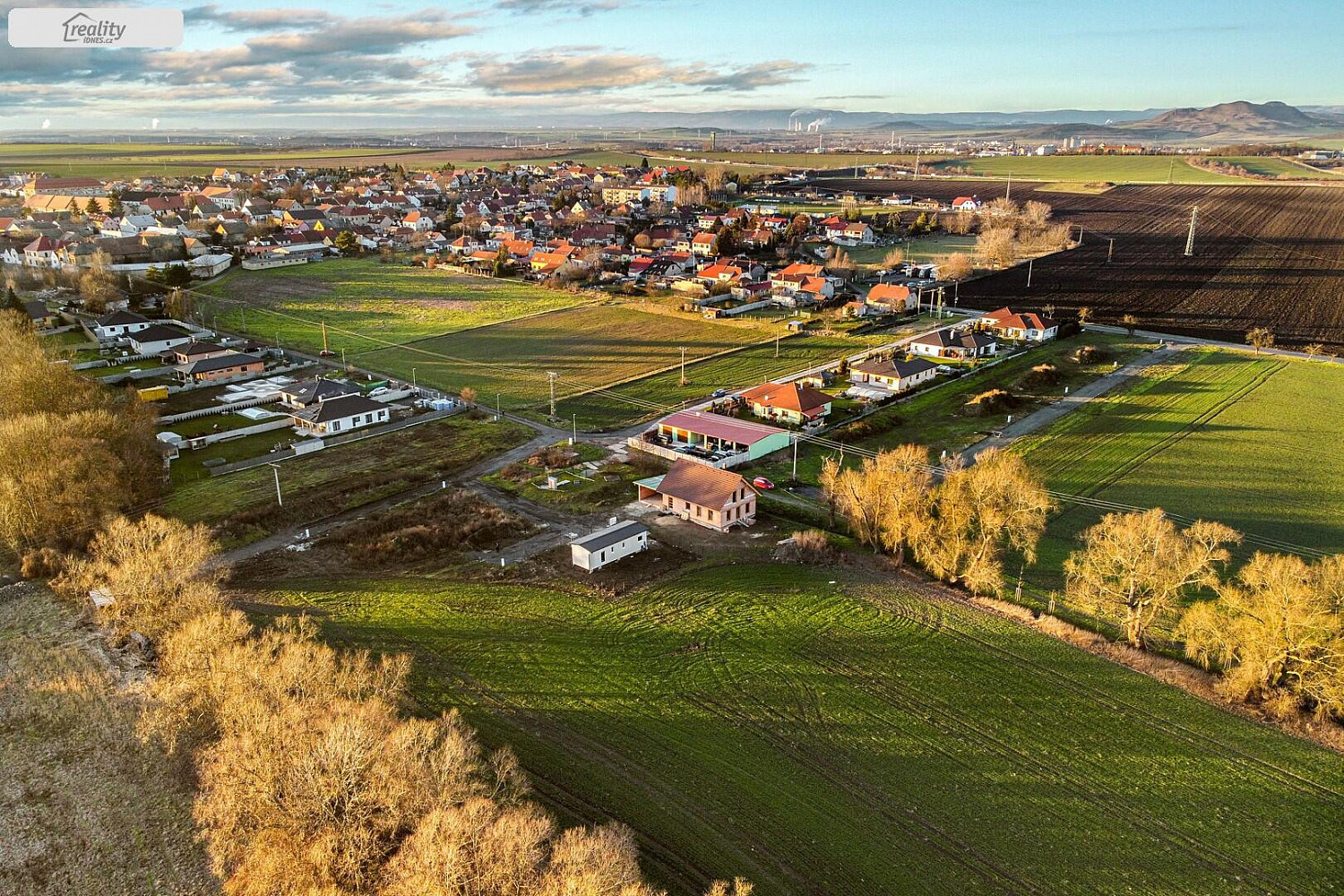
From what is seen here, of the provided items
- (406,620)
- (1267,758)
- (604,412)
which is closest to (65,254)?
(604,412)

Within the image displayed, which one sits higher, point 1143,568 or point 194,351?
point 194,351

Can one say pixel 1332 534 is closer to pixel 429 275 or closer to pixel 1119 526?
pixel 1119 526

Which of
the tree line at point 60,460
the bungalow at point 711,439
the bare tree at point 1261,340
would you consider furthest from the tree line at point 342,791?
the bare tree at point 1261,340

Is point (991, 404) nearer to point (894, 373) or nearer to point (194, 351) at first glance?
point (894, 373)

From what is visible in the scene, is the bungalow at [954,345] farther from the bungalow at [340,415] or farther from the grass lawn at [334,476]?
the bungalow at [340,415]

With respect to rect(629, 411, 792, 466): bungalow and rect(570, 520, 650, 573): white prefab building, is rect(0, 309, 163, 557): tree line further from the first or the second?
rect(629, 411, 792, 466): bungalow

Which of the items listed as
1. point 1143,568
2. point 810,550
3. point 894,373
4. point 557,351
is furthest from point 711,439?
point 557,351
